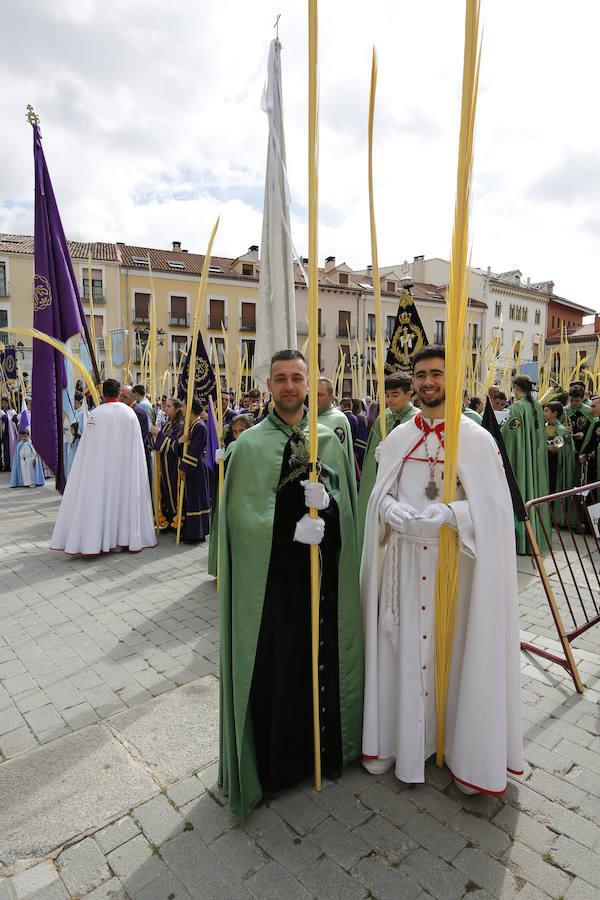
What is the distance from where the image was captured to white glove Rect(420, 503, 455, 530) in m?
2.38

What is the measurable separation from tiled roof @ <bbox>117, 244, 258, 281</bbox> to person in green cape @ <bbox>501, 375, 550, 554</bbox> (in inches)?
1094

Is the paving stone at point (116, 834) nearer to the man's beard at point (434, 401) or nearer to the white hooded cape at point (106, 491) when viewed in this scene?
the man's beard at point (434, 401)

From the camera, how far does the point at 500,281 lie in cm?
4084

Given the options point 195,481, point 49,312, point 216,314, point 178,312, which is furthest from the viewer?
point 216,314

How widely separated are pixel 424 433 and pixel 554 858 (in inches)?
76.6

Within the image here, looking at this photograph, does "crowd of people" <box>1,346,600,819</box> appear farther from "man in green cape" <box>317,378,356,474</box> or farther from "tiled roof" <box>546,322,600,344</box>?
"tiled roof" <box>546,322,600,344</box>

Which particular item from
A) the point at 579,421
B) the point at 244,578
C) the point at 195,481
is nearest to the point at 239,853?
the point at 244,578

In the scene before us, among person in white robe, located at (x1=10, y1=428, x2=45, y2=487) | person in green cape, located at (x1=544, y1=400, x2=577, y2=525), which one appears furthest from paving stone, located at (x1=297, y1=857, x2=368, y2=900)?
person in white robe, located at (x1=10, y1=428, x2=45, y2=487)

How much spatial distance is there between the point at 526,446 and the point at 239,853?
5.71 meters

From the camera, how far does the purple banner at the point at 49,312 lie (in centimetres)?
515

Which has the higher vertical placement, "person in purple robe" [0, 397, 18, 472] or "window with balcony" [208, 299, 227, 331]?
"window with balcony" [208, 299, 227, 331]

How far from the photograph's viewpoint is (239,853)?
224 cm

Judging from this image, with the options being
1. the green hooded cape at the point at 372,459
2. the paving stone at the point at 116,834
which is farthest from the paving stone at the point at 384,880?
the green hooded cape at the point at 372,459

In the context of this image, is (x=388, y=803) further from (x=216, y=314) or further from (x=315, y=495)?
(x=216, y=314)
